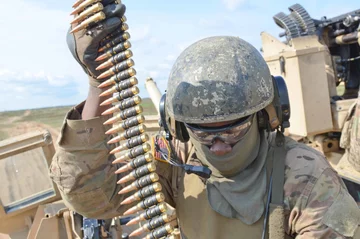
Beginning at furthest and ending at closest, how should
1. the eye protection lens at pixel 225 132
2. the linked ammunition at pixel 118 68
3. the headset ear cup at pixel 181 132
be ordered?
the linked ammunition at pixel 118 68, the headset ear cup at pixel 181 132, the eye protection lens at pixel 225 132

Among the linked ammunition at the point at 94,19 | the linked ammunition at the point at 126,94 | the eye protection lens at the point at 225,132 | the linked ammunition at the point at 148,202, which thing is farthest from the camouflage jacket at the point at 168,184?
the linked ammunition at the point at 94,19

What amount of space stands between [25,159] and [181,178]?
298 cm

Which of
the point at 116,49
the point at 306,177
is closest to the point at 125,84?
the point at 116,49

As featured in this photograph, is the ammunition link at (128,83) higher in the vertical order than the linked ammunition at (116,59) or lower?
lower

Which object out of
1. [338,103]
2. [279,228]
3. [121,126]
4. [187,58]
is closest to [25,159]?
[121,126]

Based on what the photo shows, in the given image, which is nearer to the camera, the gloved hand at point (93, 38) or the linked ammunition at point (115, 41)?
the gloved hand at point (93, 38)

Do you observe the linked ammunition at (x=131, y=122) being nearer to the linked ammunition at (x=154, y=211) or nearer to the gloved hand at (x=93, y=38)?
the gloved hand at (x=93, y=38)

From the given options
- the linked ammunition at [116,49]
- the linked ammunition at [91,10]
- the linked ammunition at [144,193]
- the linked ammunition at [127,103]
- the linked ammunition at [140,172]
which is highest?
the linked ammunition at [91,10]

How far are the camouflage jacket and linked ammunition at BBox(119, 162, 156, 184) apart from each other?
0.24ft

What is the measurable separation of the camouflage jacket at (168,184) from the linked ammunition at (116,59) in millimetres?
287

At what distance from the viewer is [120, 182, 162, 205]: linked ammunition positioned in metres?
2.53

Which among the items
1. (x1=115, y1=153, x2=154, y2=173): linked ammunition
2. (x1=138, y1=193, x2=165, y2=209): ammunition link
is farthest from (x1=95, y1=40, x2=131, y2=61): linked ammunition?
(x1=138, y1=193, x2=165, y2=209): ammunition link

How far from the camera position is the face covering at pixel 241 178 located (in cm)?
228

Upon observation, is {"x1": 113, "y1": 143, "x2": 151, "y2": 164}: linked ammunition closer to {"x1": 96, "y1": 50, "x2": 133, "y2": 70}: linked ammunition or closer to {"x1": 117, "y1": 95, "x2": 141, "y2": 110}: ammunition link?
{"x1": 117, "y1": 95, "x2": 141, "y2": 110}: ammunition link
